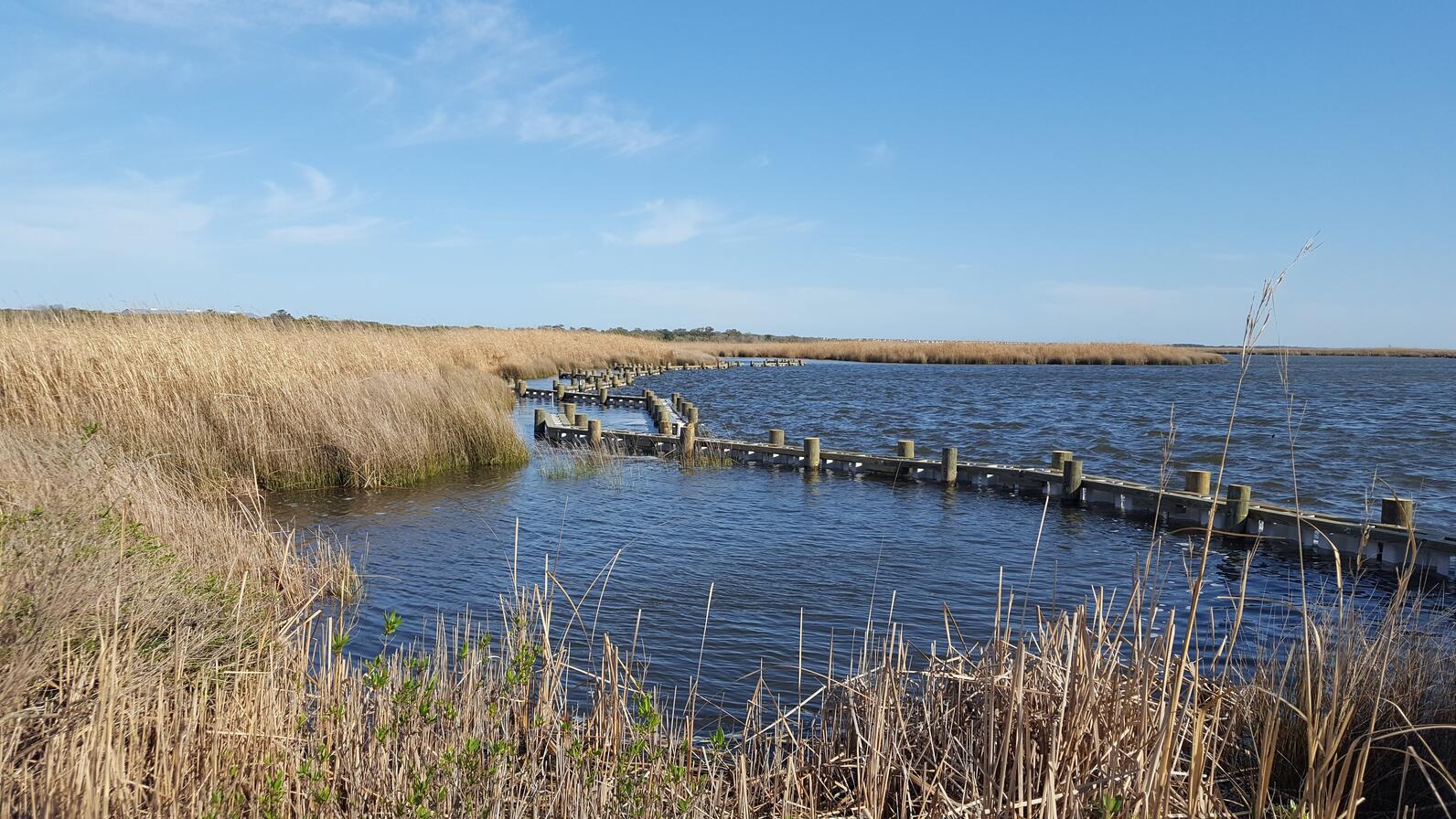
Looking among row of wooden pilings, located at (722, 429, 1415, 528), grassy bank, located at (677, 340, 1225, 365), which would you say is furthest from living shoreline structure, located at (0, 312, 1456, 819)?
grassy bank, located at (677, 340, 1225, 365)

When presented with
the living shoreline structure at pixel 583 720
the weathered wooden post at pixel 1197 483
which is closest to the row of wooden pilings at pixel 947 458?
the weathered wooden post at pixel 1197 483

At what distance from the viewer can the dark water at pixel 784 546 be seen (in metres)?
7.56

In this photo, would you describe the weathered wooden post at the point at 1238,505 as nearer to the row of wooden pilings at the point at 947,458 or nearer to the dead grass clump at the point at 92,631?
the row of wooden pilings at the point at 947,458

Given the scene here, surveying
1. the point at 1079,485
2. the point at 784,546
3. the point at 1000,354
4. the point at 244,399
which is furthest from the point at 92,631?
the point at 1000,354

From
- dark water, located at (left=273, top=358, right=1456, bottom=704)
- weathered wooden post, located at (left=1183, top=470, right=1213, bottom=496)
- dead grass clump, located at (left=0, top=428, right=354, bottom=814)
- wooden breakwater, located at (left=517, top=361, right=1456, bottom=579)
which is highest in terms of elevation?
dead grass clump, located at (left=0, top=428, right=354, bottom=814)

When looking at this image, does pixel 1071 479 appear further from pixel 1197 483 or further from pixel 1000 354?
pixel 1000 354

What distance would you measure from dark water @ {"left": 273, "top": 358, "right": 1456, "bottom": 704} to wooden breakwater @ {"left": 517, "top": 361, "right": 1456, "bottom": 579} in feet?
1.32

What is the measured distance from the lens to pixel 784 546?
A: 10.7 meters

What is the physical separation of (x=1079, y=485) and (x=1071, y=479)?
176 mm

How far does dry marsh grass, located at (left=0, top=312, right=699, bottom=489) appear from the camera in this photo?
10.8 meters

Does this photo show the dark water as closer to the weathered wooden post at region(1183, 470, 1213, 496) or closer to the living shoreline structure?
the living shoreline structure

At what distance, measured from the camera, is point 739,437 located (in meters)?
→ 21.7

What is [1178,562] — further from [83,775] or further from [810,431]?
[810,431]

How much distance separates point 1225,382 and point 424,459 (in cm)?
5344
